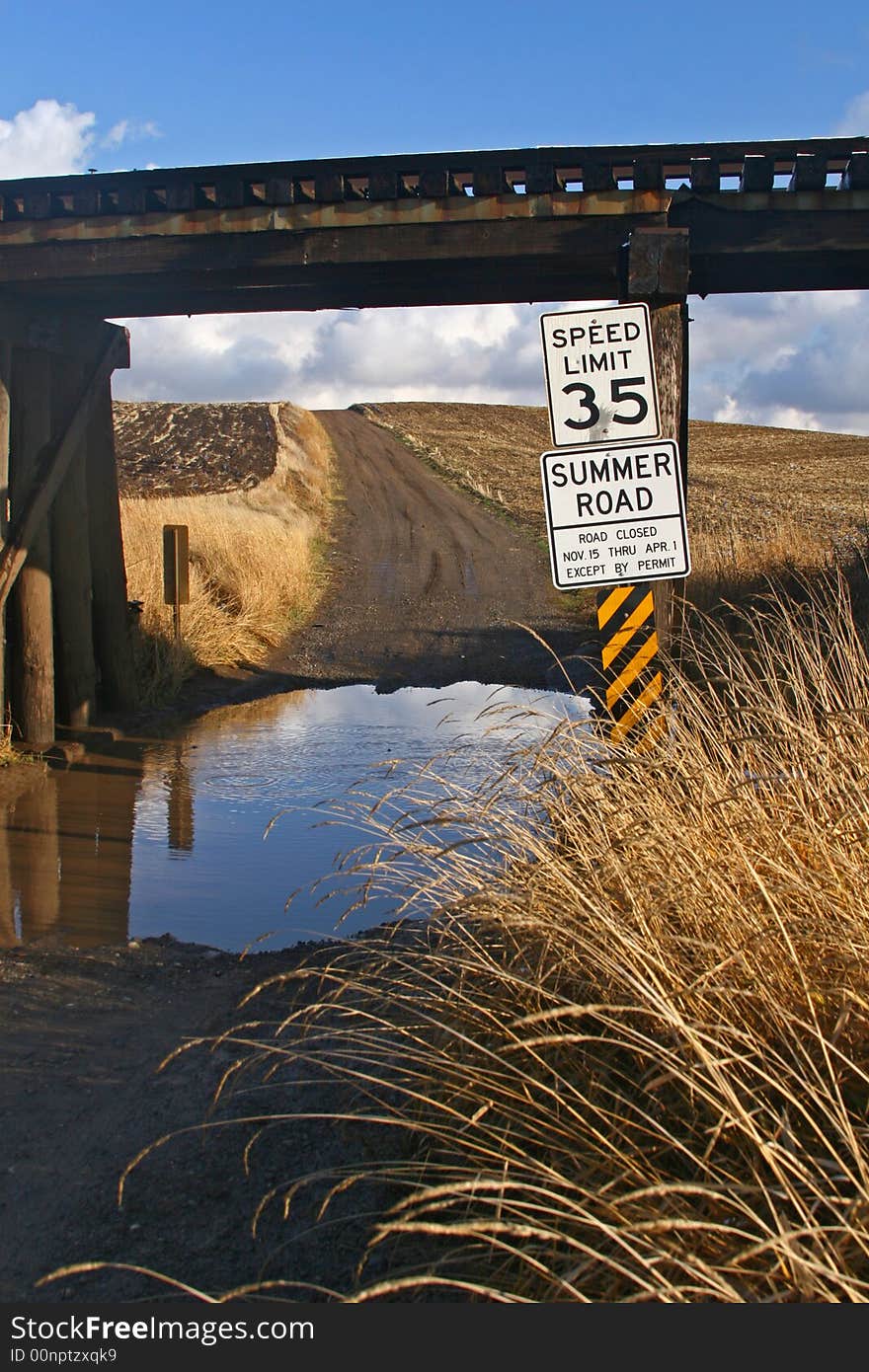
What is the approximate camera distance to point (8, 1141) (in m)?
4.09

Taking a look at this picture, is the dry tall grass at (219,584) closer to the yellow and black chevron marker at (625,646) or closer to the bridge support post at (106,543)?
the bridge support post at (106,543)

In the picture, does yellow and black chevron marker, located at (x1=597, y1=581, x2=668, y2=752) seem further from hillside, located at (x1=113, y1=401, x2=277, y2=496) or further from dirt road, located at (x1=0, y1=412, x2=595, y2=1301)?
hillside, located at (x1=113, y1=401, x2=277, y2=496)

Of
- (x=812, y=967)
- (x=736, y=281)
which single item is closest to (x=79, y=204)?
(x=736, y=281)

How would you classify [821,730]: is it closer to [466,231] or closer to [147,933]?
[147,933]

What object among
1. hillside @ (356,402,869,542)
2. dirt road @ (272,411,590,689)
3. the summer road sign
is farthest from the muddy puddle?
hillside @ (356,402,869,542)

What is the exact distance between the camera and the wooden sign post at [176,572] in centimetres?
1374

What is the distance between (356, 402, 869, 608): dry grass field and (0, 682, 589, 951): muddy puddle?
361 centimetres

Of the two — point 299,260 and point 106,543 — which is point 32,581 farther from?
point 299,260

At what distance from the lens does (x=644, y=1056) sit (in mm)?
3195

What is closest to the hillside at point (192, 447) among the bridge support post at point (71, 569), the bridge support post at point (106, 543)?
the bridge support post at point (106, 543)

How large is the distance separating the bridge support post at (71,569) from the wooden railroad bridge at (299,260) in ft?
0.06

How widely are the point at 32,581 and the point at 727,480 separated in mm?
42239

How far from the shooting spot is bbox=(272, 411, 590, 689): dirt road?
15.2 m

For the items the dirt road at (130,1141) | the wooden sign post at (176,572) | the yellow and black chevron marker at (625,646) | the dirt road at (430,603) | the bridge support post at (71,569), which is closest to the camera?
the dirt road at (130,1141)
